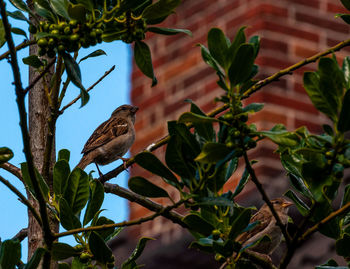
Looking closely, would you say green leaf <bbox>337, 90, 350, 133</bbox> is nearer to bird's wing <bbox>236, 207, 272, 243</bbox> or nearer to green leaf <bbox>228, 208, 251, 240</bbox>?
green leaf <bbox>228, 208, 251, 240</bbox>

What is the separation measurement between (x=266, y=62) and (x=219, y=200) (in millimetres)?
5167

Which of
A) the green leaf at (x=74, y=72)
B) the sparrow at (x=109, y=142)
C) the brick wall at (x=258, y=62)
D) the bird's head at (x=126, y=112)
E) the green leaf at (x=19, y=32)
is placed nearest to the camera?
the green leaf at (x=74, y=72)

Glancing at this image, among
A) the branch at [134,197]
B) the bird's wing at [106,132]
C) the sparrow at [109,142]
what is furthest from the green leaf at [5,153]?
the bird's wing at [106,132]

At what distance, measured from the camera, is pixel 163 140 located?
2.69 m

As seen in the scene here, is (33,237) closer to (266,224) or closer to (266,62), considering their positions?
(266,224)

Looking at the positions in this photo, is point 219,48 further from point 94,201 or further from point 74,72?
point 94,201

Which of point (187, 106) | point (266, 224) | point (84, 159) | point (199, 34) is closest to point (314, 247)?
point (266, 224)

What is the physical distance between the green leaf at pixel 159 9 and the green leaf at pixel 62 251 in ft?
2.26

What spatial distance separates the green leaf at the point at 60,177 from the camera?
2.53m

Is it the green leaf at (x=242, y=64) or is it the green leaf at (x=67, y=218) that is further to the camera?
the green leaf at (x=67, y=218)

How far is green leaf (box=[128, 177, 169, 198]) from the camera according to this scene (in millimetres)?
2258

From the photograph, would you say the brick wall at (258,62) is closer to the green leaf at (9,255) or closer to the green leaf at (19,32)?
the green leaf at (19,32)

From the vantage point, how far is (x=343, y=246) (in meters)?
2.23

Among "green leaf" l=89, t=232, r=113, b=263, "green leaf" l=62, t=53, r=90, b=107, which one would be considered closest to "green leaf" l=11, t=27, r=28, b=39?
"green leaf" l=62, t=53, r=90, b=107
